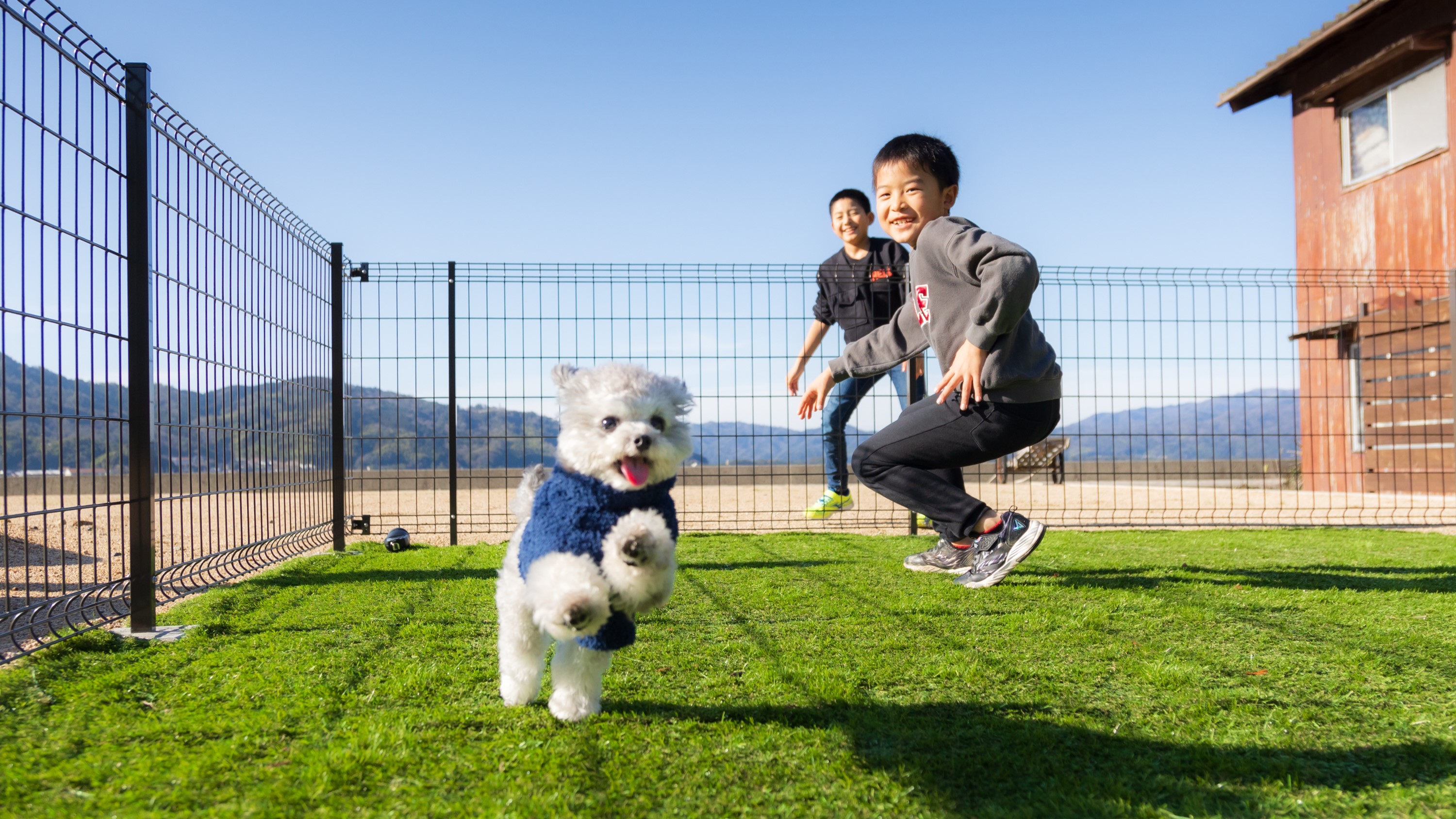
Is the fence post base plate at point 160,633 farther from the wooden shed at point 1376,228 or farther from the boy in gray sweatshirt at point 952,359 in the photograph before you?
the wooden shed at point 1376,228

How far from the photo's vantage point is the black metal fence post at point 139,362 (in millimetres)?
3275

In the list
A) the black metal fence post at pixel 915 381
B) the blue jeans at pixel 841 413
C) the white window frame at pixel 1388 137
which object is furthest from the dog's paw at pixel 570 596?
the white window frame at pixel 1388 137

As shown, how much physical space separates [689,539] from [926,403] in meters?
2.89

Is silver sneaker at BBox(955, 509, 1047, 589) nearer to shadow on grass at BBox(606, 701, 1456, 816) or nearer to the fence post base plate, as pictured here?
shadow on grass at BBox(606, 701, 1456, 816)

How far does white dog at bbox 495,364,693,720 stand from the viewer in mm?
1842

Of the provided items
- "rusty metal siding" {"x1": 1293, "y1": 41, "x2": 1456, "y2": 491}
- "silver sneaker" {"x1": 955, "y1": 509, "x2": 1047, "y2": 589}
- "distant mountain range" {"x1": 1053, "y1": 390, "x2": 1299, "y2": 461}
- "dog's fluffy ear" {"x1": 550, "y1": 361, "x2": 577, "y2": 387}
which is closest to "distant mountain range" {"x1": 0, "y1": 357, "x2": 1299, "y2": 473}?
"distant mountain range" {"x1": 1053, "y1": 390, "x2": 1299, "y2": 461}

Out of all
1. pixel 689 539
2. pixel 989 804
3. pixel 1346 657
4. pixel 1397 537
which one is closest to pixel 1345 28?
pixel 1397 537

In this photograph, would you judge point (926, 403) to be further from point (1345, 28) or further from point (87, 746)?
point (1345, 28)

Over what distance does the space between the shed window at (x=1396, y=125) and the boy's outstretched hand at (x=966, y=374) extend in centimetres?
1030

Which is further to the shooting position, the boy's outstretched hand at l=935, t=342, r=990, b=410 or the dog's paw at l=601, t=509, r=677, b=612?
the boy's outstretched hand at l=935, t=342, r=990, b=410

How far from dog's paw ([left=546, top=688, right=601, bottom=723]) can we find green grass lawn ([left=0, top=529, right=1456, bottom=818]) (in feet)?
0.11

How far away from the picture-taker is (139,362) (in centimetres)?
330

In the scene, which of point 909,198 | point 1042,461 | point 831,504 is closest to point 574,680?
point 909,198

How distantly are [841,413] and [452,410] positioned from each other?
273 cm
